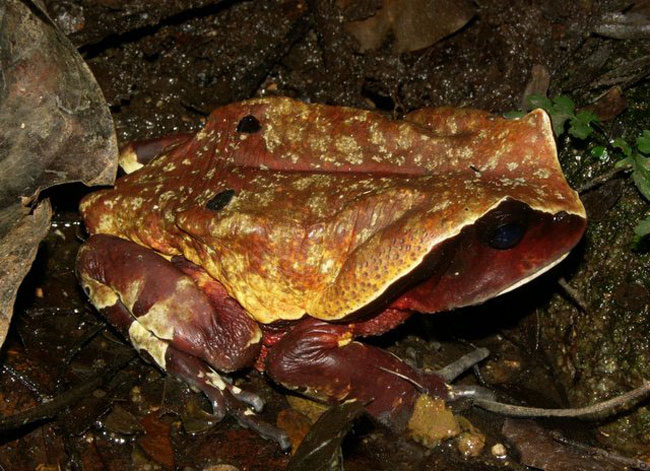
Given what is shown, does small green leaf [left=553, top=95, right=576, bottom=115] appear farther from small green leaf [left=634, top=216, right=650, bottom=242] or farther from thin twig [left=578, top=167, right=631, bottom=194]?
small green leaf [left=634, top=216, right=650, bottom=242]

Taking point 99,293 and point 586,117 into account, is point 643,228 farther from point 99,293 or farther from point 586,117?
point 99,293

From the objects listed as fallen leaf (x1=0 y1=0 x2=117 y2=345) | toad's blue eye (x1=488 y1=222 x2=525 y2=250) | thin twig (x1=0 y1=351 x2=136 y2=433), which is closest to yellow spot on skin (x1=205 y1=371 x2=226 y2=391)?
thin twig (x1=0 y1=351 x2=136 y2=433)

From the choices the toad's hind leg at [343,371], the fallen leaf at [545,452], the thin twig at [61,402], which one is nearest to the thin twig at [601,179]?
the fallen leaf at [545,452]

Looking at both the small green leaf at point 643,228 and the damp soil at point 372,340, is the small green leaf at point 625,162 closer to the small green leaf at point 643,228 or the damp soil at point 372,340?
the damp soil at point 372,340

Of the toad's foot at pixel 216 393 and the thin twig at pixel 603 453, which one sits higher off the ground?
the toad's foot at pixel 216 393

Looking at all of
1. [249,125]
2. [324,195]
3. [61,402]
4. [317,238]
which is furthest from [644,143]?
[61,402]

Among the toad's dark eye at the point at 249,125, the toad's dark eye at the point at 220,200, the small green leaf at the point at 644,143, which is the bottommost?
the small green leaf at the point at 644,143

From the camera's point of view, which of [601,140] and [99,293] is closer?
[99,293]
